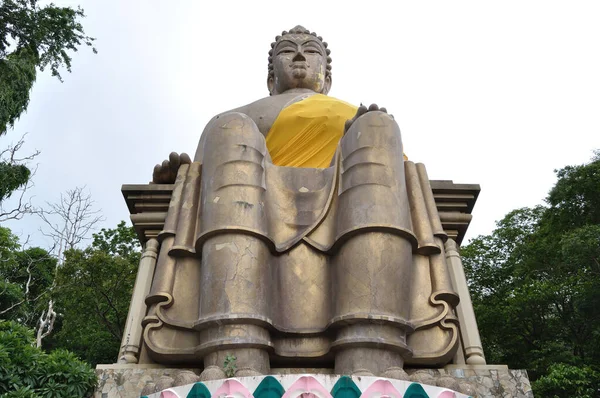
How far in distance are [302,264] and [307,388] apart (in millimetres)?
1213

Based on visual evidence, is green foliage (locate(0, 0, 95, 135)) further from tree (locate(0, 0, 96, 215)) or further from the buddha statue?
the buddha statue

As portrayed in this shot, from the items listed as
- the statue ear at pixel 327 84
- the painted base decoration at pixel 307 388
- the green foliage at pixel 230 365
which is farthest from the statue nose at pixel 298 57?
the painted base decoration at pixel 307 388

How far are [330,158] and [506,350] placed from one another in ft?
40.2

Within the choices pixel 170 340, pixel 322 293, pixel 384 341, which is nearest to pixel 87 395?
pixel 170 340

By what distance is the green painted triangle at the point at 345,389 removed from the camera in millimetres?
2871

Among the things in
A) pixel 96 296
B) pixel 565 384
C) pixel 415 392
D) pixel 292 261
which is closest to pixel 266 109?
pixel 292 261

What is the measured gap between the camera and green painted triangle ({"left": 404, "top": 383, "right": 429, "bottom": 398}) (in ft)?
9.72

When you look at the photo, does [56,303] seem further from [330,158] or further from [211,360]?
[211,360]

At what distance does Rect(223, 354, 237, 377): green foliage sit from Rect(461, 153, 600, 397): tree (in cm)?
1063

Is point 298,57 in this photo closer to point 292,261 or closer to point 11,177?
point 292,261

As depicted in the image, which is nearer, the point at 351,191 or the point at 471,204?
the point at 351,191

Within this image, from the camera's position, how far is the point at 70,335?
53.8 ft

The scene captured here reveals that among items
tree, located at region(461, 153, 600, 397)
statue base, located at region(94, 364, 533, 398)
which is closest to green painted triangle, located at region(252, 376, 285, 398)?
statue base, located at region(94, 364, 533, 398)

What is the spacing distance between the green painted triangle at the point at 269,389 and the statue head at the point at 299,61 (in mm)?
4434
